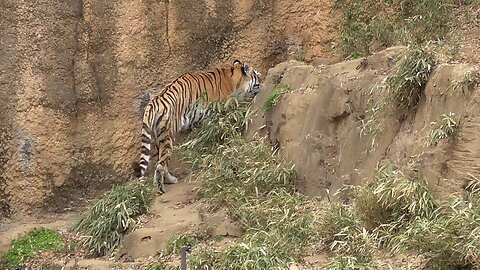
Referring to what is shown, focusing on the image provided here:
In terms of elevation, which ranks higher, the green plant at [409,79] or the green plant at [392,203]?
the green plant at [409,79]

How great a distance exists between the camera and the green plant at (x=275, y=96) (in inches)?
376

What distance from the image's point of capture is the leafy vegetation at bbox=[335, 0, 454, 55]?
31.5ft

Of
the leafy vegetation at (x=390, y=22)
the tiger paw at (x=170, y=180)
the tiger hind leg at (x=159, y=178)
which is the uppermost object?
the leafy vegetation at (x=390, y=22)

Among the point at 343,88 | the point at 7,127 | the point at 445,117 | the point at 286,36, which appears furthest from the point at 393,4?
the point at 7,127

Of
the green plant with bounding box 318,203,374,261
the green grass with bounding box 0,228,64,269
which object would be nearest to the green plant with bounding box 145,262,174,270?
the green plant with bounding box 318,203,374,261

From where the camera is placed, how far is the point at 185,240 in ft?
26.5

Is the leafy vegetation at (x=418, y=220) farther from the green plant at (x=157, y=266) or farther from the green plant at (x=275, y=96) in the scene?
the green plant at (x=275, y=96)

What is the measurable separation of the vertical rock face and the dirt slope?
104cm

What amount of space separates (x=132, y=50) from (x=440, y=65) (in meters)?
4.24

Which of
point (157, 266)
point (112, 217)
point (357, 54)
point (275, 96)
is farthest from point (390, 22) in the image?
point (157, 266)

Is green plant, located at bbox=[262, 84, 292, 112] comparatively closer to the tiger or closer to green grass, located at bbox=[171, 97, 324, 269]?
green grass, located at bbox=[171, 97, 324, 269]

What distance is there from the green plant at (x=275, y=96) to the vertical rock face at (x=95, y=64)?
4.96ft

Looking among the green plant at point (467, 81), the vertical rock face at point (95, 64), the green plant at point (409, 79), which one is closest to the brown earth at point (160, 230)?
the vertical rock face at point (95, 64)

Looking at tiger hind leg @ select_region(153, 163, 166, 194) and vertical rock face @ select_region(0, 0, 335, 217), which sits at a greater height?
vertical rock face @ select_region(0, 0, 335, 217)
